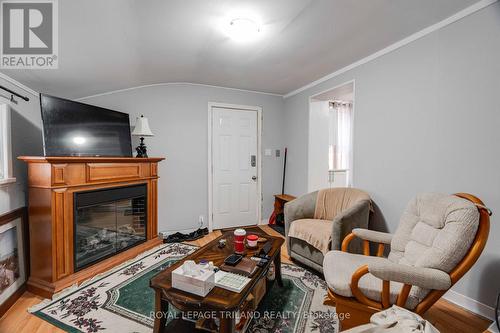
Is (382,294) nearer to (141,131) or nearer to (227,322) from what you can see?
(227,322)

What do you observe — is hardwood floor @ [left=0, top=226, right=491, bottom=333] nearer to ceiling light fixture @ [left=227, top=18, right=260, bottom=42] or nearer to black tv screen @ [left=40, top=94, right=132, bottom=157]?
black tv screen @ [left=40, top=94, right=132, bottom=157]

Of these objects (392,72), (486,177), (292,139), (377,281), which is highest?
(392,72)

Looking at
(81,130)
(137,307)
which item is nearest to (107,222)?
(81,130)

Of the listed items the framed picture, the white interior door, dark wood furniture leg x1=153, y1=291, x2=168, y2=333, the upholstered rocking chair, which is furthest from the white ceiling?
dark wood furniture leg x1=153, y1=291, x2=168, y2=333

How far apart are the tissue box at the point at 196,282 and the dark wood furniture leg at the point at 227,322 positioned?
0.15 metres

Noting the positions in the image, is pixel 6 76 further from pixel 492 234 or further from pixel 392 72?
pixel 492 234

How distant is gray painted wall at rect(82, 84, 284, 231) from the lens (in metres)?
3.36

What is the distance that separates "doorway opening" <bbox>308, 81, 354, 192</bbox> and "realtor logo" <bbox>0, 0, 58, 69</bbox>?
2914 millimetres

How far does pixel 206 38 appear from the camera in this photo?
6.89 ft

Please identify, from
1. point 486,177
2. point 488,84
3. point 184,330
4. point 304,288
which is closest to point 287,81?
A: point 488,84

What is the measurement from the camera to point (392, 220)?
94.0 inches

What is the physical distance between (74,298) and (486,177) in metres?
3.38

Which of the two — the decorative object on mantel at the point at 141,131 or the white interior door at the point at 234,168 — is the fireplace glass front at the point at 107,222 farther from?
the white interior door at the point at 234,168

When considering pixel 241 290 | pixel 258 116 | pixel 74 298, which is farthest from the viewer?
pixel 258 116
